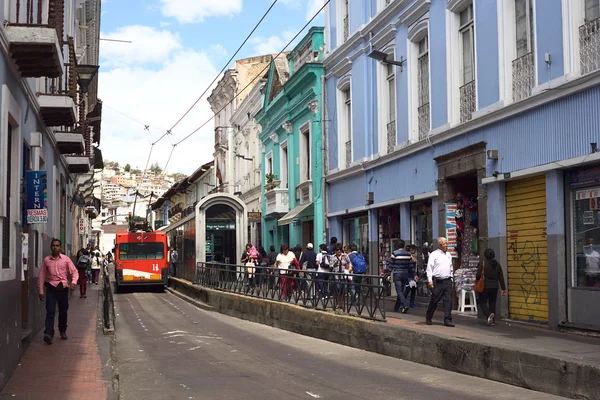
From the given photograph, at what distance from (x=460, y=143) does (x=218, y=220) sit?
15.5 m

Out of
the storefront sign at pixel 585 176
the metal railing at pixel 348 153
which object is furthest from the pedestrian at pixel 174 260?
the storefront sign at pixel 585 176

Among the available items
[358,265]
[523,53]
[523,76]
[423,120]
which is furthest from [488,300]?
[423,120]

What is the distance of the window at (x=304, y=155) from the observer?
30000 millimetres

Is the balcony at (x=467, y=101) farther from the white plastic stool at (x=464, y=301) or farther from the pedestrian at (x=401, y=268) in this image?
the white plastic stool at (x=464, y=301)

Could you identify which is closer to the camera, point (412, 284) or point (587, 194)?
point (587, 194)

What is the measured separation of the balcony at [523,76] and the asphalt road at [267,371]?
18.0 feet

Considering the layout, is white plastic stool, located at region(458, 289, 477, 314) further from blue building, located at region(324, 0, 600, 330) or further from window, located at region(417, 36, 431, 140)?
window, located at region(417, 36, 431, 140)

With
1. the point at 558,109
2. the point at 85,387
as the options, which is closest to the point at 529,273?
the point at 558,109

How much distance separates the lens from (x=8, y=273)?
412 inches

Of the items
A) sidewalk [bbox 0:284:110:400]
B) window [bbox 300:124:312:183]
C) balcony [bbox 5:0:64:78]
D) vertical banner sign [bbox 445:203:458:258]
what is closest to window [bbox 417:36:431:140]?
vertical banner sign [bbox 445:203:458:258]

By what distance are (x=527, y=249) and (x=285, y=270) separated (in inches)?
248

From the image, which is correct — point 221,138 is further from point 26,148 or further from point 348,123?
→ point 26,148

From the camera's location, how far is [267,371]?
37.3 feet

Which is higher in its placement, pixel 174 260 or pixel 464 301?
pixel 174 260
